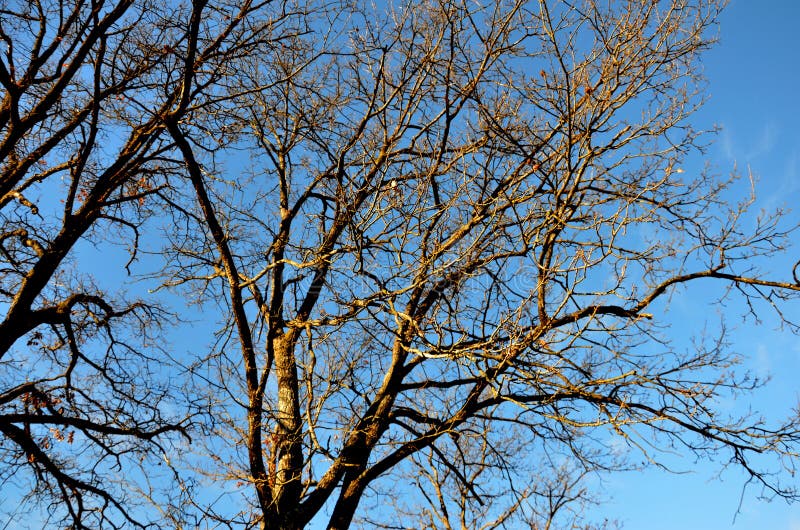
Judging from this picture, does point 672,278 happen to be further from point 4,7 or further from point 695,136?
point 4,7

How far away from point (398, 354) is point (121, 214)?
12.7 feet

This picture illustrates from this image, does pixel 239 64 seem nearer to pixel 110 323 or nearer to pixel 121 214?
pixel 121 214

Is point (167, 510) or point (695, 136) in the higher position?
point (695, 136)

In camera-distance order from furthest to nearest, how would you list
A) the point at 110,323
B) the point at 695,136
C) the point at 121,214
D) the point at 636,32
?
the point at 121,214
the point at 110,323
the point at 695,136
the point at 636,32

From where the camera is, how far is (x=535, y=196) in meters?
6.19

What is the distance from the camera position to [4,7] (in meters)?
5.68

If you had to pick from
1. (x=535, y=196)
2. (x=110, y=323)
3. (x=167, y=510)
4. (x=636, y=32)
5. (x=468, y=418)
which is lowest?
(x=167, y=510)

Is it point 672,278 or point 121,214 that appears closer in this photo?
point 672,278

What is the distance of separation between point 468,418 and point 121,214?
187 inches

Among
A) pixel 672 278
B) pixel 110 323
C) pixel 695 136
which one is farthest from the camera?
pixel 110 323

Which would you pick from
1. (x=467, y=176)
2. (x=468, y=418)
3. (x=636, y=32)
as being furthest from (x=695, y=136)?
(x=468, y=418)

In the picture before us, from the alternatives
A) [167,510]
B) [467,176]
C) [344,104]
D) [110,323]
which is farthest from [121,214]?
[467,176]

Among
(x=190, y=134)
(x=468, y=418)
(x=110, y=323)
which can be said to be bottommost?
(x=468, y=418)

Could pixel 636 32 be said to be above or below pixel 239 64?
below
